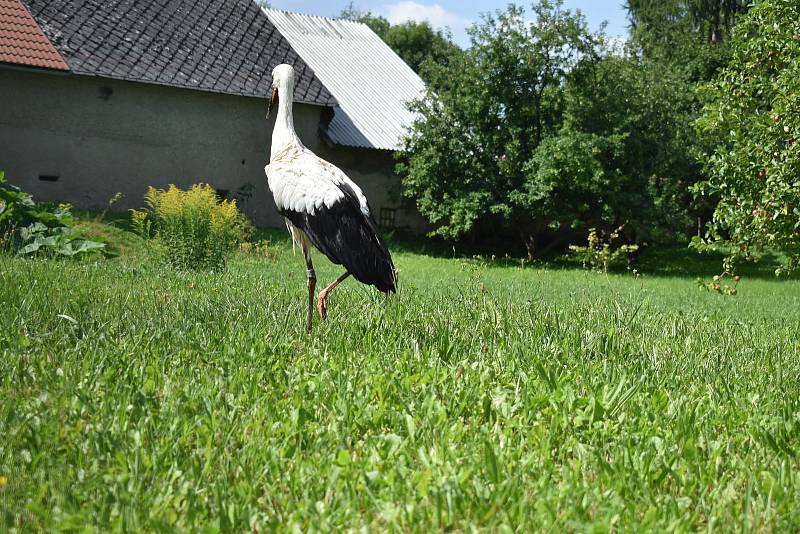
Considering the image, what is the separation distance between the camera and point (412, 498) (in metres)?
3.28

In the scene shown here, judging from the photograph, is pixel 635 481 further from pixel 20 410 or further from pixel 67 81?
pixel 67 81

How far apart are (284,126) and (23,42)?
1336cm

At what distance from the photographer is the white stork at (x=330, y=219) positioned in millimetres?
6832

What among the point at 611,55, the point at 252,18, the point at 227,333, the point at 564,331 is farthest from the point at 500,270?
the point at 227,333

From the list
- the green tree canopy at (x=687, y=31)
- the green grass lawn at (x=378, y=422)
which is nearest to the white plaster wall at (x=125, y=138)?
the green grass lawn at (x=378, y=422)

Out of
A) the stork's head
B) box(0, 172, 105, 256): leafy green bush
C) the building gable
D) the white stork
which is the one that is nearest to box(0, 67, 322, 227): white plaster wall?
the building gable

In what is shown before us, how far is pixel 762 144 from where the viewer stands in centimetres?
881

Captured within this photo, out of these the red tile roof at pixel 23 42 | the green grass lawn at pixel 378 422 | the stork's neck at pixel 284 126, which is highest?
the red tile roof at pixel 23 42

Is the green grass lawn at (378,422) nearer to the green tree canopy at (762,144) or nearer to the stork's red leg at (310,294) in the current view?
the stork's red leg at (310,294)

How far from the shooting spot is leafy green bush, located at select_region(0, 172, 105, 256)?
12163 millimetres

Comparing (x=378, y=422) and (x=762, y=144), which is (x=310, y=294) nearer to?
(x=378, y=422)

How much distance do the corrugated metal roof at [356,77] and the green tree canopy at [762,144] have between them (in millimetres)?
15090

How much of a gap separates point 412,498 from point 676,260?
26.9m

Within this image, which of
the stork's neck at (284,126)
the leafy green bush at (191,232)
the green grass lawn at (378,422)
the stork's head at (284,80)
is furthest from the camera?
the leafy green bush at (191,232)
